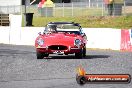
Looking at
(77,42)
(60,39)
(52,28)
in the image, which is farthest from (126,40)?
(60,39)

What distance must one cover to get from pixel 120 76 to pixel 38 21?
45913 mm

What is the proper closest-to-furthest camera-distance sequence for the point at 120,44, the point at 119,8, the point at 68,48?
the point at 68,48, the point at 120,44, the point at 119,8

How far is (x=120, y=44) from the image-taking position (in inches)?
1024

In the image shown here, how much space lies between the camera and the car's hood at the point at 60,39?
1769 cm

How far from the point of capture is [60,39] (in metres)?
17.8

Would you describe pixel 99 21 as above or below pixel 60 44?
below

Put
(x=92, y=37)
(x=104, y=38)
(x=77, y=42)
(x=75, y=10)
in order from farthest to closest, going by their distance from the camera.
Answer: (x=75, y=10) → (x=92, y=37) → (x=104, y=38) → (x=77, y=42)

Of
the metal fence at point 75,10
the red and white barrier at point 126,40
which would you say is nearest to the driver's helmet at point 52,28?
the red and white barrier at point 126,40

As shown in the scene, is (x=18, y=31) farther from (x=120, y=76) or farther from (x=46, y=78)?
(x=120, y=76)

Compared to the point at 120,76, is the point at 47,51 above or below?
below

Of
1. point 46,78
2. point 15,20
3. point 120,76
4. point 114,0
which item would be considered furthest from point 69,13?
point 120,76

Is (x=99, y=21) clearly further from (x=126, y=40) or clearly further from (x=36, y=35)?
(x=126, y=40)

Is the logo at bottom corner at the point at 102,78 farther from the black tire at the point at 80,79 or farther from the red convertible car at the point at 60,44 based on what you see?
the red convertible car at the point at 60,44

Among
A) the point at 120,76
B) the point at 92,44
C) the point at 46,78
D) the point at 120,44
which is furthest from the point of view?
the point at 92,44
